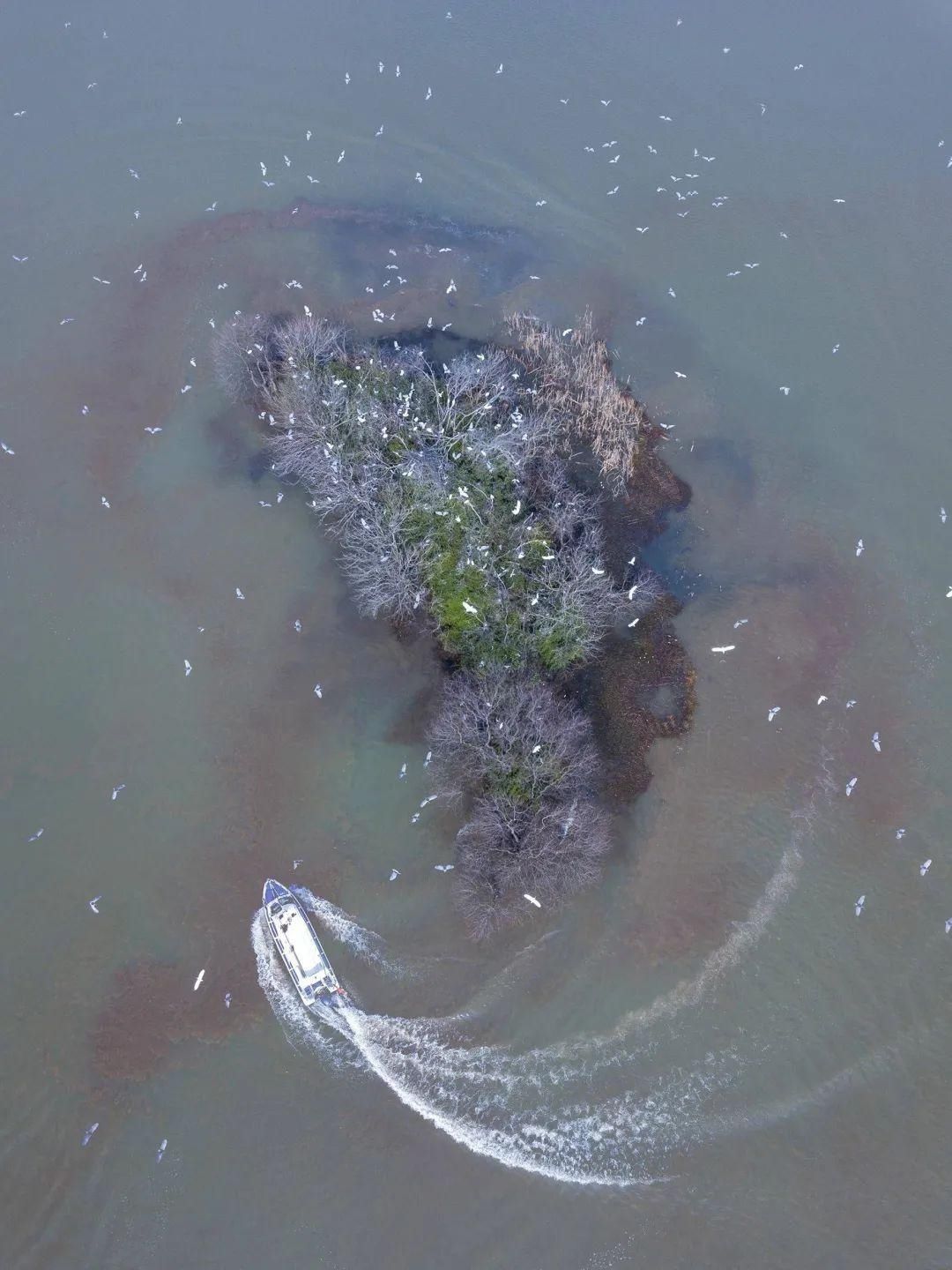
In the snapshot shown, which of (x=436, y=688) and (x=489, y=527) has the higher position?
(x=489, y=527)

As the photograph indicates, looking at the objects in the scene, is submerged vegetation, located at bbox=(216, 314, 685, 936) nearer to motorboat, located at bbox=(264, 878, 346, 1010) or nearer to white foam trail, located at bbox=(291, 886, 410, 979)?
white foam trail, located at bbox=(291, 886, 410, 979)

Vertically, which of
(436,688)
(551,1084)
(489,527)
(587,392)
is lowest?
(551,1084)

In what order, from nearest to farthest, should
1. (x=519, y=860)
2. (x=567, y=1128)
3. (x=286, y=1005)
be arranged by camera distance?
1. (x=567, y=1128)
2. (x=519, y=860)
3. (x=286, y=1005)

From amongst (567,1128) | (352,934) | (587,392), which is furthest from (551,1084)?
(587,392)

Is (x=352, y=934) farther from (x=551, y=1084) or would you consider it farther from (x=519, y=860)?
(x=551, y=1084)

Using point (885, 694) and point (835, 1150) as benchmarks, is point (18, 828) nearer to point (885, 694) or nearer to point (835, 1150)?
point (835, 1150)

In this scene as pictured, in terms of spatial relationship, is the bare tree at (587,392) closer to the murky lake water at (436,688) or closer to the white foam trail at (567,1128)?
the murky lake water at (436,688)

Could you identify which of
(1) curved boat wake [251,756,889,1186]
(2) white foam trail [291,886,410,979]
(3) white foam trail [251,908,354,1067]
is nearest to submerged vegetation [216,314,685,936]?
(2) white foam trail [291,886,410,979]
